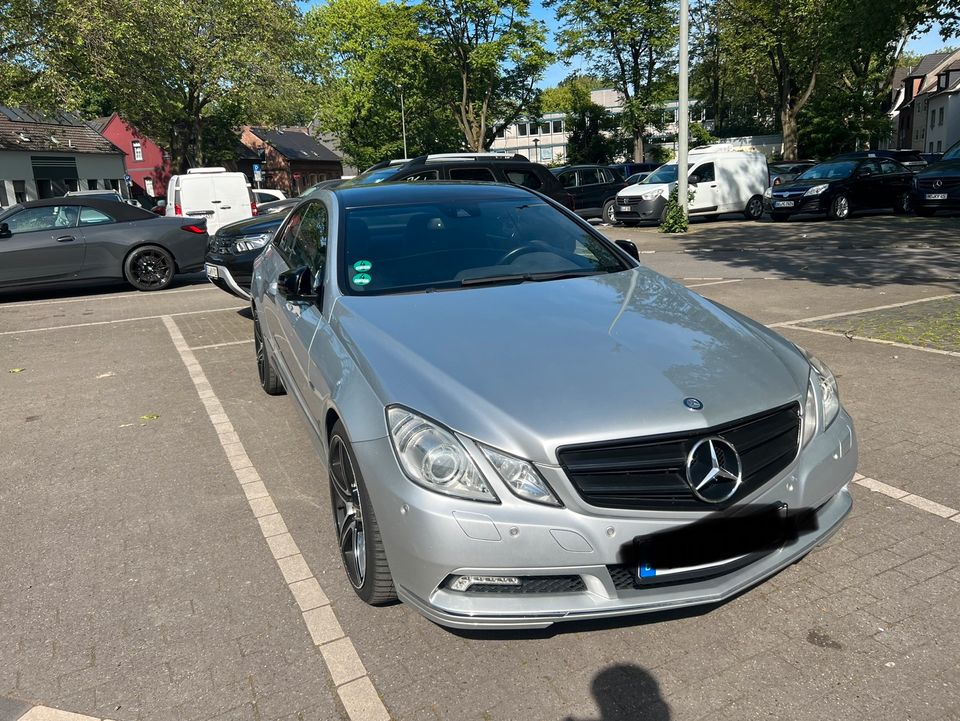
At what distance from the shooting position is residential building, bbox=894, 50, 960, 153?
232ft

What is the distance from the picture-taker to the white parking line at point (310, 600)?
2.62 meters

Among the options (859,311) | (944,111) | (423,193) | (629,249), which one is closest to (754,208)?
(859,311)

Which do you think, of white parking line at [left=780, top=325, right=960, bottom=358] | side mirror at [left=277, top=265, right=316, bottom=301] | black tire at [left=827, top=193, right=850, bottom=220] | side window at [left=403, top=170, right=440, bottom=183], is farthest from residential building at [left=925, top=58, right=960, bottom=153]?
side mirror at [left=277, top=265, right=316, bottom=301]

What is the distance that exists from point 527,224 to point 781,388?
204cm

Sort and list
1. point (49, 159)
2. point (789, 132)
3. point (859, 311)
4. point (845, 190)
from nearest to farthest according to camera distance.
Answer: point (859, 311) < point (845, 190) < point (789, 132) < point (49, 159)

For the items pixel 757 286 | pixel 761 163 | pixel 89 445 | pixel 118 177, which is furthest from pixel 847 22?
pixel 118 177

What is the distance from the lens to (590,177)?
2425 centimetres

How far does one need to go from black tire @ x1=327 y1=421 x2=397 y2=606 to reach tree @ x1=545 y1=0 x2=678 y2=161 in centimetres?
4374

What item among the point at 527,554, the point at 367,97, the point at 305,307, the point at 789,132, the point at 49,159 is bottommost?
the point at 527,554

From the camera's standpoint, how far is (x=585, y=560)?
2.47 meters

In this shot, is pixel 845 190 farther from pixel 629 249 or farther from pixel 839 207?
pixel 629 249

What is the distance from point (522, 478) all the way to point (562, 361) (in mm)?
599

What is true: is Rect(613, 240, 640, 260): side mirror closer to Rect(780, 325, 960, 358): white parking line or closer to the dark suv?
Rect(780, 325, 960, 358): white parking line

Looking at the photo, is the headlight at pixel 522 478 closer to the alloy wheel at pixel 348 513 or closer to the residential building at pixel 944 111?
the alloy wheel at pixel 348 513
